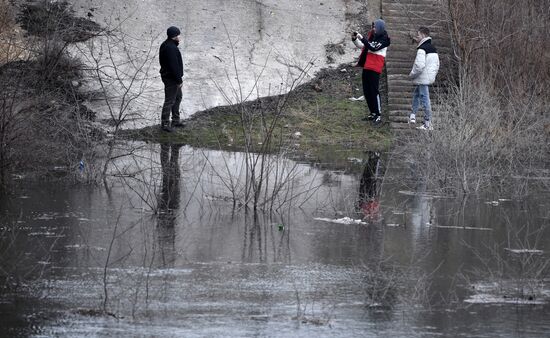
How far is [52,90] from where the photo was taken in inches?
622

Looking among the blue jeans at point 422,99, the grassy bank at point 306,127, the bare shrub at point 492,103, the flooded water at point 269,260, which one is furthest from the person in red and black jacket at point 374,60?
the flooded water at point 269,260

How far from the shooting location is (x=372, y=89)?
17.1m

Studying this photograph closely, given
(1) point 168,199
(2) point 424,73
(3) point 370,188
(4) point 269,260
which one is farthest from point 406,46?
(4) point 269,260

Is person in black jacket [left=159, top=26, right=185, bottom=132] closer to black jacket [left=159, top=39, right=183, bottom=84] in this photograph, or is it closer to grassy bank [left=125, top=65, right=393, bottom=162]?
black jacket [left=159, top=39, right=183, bottom=84]

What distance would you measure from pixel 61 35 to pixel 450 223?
8.68m

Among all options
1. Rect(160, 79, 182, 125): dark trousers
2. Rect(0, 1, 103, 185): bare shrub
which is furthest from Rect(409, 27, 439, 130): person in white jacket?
Rect(0, 1, 103, 185): bare shrub

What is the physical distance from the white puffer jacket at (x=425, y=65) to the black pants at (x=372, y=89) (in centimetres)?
62

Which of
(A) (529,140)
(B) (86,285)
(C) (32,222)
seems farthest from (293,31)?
(B) (86,285)

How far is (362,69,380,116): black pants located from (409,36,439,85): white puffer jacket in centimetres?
62

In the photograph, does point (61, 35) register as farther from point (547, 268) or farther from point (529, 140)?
point (547, 268)

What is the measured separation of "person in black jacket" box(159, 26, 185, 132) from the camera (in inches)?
631

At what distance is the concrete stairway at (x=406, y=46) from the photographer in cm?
1802

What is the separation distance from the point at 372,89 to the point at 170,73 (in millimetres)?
3542

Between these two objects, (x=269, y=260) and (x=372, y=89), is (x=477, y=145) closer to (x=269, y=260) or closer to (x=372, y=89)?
(x=372, y=89)
